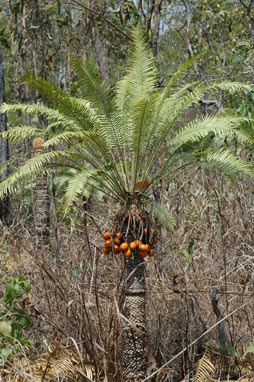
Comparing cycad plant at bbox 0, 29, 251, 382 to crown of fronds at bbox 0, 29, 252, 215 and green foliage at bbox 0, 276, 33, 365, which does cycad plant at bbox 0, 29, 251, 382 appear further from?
green foliage at bbox 0, 276, 33, 365

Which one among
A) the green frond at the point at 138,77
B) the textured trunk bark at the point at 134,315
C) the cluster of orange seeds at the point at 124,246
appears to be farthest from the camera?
the green frond at the point at 138,77

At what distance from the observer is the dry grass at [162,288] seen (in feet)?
13.9

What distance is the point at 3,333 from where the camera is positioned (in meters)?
4.16

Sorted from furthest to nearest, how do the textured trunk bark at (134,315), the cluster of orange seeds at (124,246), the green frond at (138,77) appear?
the green frond at (138,77), the textured trunk bark at (134,315), the cluster of orange seeds at (124,246)

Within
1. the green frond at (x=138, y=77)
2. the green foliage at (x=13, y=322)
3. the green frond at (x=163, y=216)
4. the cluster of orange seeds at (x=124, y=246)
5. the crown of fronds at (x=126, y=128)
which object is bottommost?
the green foliage at (x=13, y=322)

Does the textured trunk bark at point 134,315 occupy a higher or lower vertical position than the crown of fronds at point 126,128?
lower

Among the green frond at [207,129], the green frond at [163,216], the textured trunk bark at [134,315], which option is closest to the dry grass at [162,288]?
the textured trunk bark at [134,315]

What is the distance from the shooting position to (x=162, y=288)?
4.71 metres

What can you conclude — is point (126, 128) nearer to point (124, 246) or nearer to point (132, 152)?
point (132, 152)

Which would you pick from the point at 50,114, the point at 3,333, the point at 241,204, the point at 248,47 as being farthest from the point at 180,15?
the point at 3,333

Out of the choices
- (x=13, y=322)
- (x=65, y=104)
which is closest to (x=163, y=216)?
(x=65, y=104)

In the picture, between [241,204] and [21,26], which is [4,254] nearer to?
[241,204]

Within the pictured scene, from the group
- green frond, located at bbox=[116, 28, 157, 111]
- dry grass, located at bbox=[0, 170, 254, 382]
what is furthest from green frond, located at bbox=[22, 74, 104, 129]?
dry grass, located at bbox=[0, 170, 254, 382]

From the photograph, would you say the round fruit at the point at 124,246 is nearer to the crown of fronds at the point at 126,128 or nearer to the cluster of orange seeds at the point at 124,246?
the cluster of orange seeds at the point at 124,246
